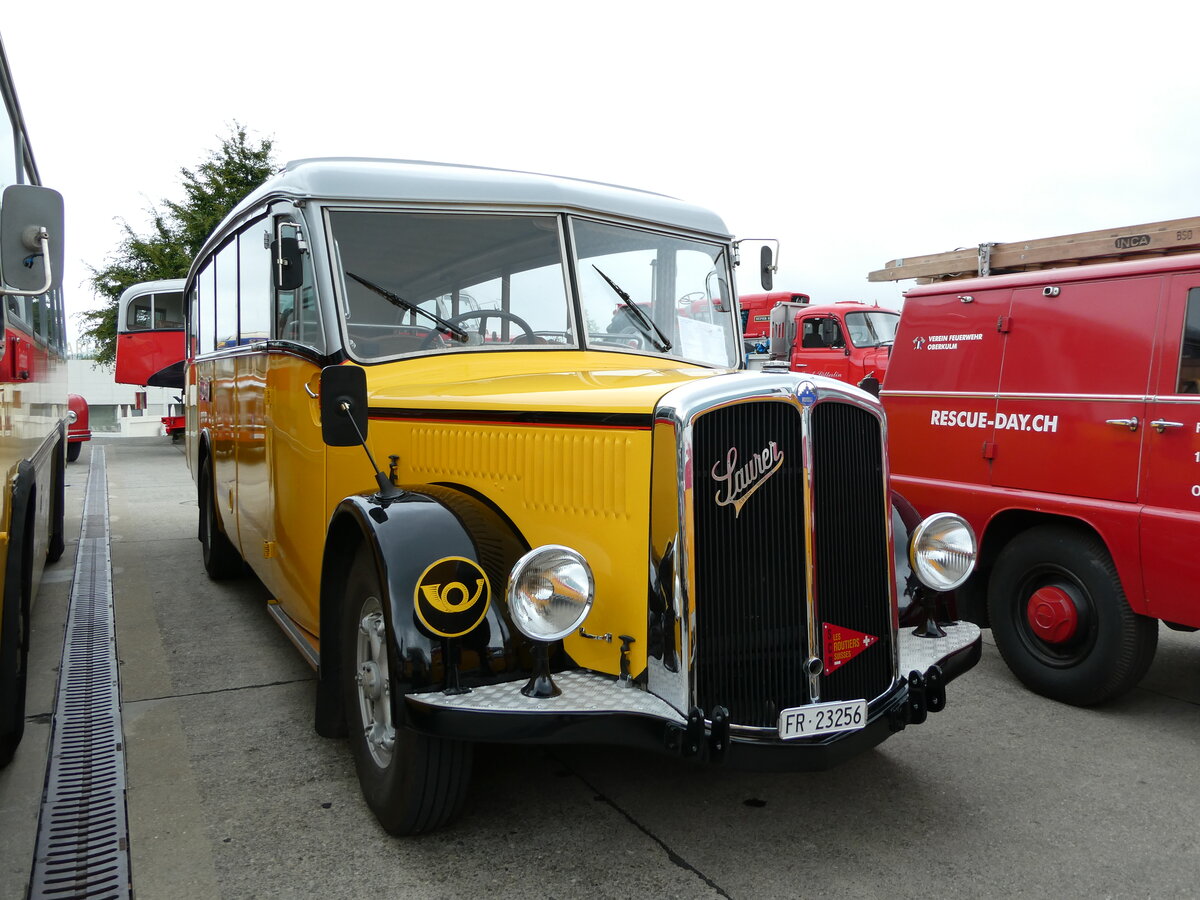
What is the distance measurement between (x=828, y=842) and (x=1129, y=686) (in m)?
2.11

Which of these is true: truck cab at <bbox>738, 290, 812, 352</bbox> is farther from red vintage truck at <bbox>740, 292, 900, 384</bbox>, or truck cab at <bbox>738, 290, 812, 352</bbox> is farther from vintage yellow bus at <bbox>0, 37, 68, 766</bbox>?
vintage yellow bus at <bbox>0, 37, 68, 766</bbox>

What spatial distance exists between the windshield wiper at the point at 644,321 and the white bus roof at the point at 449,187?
13.4 inches

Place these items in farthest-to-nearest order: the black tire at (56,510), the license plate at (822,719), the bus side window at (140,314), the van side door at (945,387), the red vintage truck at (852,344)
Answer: the bus side window at (140,314), the red vintage truck at (852,344), the black tire at (56,510), the van side door at (945,387), the license plate at (822,719)

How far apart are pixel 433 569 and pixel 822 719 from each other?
1248 millimetres

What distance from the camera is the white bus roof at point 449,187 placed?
3.88m

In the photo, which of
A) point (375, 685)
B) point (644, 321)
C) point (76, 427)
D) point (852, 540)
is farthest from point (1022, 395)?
point (76, 427)

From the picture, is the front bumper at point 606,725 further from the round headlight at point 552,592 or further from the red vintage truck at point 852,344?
the red vintage truck at point 852,344

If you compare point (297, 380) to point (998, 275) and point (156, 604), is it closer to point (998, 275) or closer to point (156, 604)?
point (156, 604)

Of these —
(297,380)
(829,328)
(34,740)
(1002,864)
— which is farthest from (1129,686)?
(34,740)

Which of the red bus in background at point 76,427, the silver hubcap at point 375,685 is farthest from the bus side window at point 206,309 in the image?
the red bus in background at point 76,427

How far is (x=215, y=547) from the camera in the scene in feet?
22.3

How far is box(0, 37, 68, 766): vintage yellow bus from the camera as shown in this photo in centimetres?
306

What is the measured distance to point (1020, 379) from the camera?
4754 mm

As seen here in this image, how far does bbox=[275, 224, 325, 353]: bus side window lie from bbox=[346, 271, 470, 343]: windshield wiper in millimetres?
192
